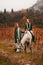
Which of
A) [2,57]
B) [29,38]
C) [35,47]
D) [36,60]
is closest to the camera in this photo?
[2,57]

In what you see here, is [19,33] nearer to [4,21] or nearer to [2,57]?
[2,57]

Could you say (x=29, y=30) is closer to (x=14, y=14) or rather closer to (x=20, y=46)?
(x=20, y=46)

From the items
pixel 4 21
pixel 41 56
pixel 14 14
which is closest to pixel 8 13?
pixel 14 14

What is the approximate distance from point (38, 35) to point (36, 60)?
39.7ft

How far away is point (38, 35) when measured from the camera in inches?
1088

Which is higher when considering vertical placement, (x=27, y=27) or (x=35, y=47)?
(x=27, y=27)

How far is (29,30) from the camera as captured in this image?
763 inches

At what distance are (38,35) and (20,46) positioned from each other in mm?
8127

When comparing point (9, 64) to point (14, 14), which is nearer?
point (9, 64)

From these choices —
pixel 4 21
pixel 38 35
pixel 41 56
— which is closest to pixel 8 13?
pixel 4 21

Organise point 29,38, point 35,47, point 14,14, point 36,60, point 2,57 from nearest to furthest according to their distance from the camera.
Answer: point 2,57 < point 36,60 < point 29,38 < point 35,47 < point 14,14

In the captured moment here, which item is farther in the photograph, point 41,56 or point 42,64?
point 41,56

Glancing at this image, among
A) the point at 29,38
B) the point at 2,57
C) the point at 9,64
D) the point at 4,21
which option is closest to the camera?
the point at 9,64

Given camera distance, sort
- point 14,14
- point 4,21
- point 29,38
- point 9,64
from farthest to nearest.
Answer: point 14,14
point 4,21
point 29,38
point 9,64
